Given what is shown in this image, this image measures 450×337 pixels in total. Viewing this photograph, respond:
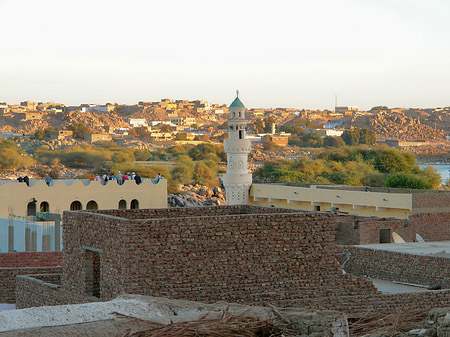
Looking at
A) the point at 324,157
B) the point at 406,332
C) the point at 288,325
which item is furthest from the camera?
the point at 324,157

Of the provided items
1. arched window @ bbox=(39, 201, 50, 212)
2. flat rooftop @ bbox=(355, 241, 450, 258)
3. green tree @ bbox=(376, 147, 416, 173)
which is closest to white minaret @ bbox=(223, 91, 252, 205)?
arched window @ bbox=(39, 201, 50, 212)

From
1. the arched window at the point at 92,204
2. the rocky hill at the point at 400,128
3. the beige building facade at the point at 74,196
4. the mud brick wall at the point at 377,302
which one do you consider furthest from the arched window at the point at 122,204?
the rocky hill at the point at 400,128

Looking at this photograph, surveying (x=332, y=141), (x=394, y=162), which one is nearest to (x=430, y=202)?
(x=394, y=162)

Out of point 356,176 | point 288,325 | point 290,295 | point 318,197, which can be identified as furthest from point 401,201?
point 356,176

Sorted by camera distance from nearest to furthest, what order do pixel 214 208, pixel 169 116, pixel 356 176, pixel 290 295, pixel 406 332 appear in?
pixel 406 332 < pixel 290 295 < pixel 214 208 < pixel 356 176 < pixel 169 116

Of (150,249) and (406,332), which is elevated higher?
(150,249)

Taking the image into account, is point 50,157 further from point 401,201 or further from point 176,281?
point 176,281

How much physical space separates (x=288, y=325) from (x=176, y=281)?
5.90 ft

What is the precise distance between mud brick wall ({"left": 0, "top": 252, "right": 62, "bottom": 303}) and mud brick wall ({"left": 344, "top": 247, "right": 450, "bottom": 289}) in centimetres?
533

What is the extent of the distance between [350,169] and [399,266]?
53.8 m

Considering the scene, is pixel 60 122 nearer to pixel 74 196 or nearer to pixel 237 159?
pixel 237 159

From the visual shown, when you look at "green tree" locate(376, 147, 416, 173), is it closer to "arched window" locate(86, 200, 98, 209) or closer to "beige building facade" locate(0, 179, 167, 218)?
"beige building facade" locate(0, 179, 167, 218)

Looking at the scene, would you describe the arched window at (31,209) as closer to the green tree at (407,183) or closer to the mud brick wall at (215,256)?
the mud brick wall at (215,256)

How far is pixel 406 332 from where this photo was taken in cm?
998
